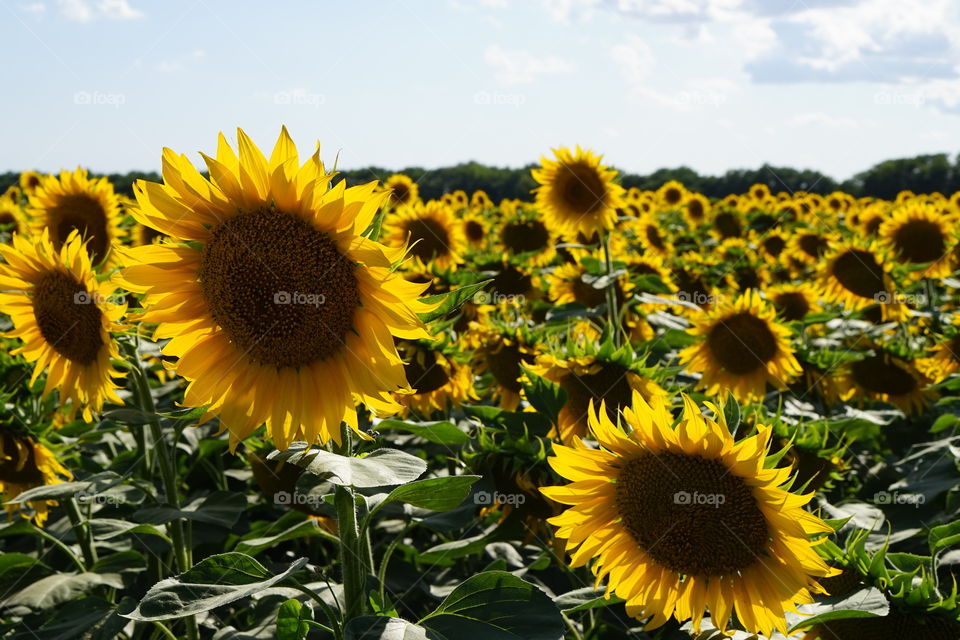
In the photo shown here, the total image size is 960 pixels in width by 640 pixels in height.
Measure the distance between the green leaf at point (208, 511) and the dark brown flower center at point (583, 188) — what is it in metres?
3.65

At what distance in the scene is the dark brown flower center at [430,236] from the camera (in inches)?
250

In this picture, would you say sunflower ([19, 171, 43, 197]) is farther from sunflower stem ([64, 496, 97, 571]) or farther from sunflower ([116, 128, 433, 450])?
sunflower ([116, 128, 433, 450])

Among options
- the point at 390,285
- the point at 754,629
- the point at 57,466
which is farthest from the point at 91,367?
the point at 754,629

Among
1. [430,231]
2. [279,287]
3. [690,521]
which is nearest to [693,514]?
[690,521]

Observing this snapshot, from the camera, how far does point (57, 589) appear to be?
9.59ft

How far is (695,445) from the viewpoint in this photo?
77.8 inches

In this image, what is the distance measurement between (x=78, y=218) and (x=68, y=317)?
2268mm

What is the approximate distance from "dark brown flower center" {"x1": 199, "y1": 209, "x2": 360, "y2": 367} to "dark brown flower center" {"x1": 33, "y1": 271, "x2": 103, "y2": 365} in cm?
101

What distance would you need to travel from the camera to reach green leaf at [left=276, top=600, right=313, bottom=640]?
77.0 inches

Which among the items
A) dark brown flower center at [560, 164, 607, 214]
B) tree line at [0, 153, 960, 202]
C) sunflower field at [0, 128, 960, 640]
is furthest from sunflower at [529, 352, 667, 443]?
tree line at [0, 153, 960, 202]

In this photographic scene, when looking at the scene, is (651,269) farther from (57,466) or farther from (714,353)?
(57,466)

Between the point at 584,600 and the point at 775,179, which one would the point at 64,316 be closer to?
the point at 584,600

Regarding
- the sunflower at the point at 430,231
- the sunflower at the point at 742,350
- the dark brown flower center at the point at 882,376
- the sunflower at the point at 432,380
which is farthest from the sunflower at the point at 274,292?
the sunflower at the point at 430,231

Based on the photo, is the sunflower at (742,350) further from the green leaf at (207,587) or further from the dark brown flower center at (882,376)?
the green leaf at (207,587)
